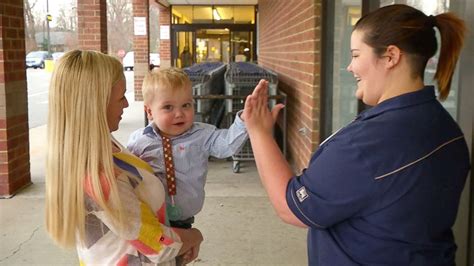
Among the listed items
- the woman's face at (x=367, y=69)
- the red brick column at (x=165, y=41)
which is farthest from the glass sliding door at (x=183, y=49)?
the woman's face at (x=367, y=69)

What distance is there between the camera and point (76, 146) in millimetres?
1758

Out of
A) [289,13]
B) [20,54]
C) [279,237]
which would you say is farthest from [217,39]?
[279,237]

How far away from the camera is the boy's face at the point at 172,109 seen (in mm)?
2225

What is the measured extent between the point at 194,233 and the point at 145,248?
36 centimetres

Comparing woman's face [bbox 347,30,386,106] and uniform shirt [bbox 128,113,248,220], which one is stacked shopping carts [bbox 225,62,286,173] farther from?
woman's face [bbox 347,30,386,106]

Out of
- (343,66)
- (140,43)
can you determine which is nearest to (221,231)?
(343,66)

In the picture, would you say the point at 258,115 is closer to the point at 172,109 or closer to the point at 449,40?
the point at 172,109

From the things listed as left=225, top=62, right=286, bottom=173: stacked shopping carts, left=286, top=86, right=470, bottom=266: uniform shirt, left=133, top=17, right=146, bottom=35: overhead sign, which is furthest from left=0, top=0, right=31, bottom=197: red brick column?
left=133, top=17, right=146, bottom=35: overhead sign

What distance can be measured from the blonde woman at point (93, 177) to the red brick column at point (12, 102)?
4.37 metres

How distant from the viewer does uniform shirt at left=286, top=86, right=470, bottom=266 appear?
1526 millimetres

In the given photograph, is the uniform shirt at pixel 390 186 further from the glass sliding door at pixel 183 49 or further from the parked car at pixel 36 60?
the parked car at pixel 36 60

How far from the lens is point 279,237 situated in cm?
466

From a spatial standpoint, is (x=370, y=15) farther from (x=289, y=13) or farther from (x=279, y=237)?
(x=289, y=13)

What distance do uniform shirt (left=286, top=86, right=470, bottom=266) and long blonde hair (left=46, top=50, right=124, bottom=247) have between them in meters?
0.60
